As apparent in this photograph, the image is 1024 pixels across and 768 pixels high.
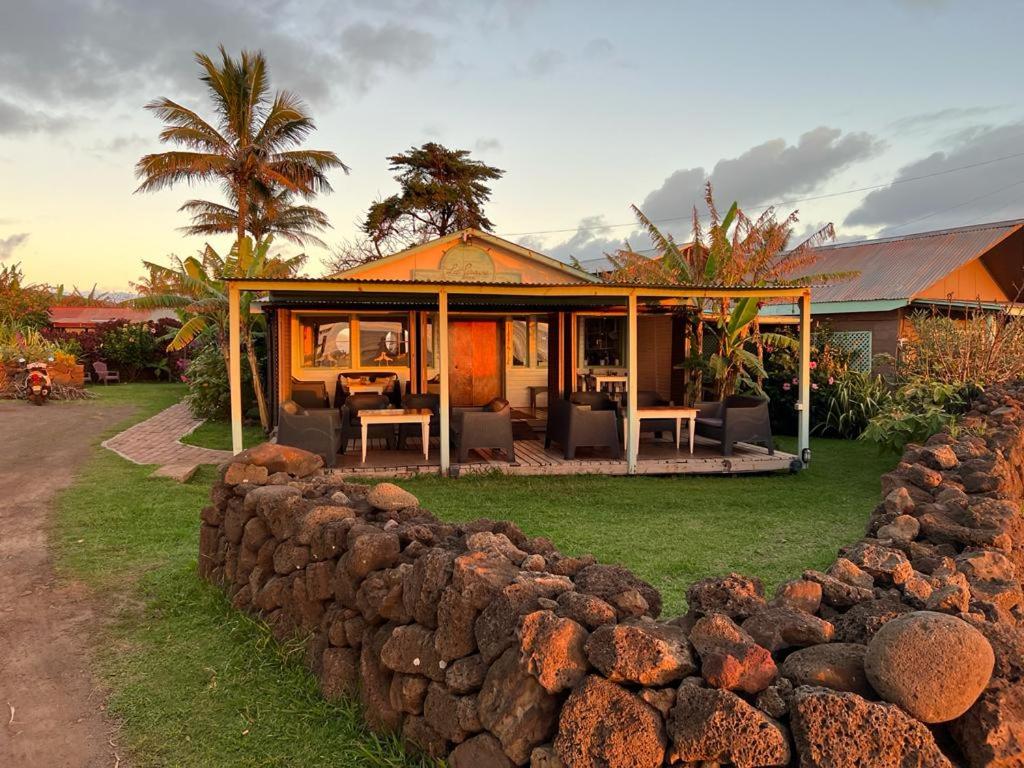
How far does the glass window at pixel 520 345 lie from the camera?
51.0 feet

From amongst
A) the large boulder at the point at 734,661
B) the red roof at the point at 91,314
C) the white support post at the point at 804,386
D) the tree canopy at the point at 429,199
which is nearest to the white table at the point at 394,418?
the white support post at the point at 804,386

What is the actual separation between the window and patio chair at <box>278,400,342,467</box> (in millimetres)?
7376

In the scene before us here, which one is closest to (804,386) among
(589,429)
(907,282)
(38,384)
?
(589,429)

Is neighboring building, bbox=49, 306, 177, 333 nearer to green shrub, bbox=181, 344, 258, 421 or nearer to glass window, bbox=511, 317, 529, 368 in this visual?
green shrub, bbox=181, 344, 258, 421

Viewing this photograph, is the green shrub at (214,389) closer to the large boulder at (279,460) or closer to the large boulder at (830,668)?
the large boulder at (279,460)

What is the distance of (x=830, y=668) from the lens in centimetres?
206

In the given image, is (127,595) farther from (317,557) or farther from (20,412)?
(20,412)

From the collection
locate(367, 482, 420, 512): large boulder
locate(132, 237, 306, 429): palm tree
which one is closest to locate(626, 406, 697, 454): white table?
locate(367, 482, 420, 512): large boulder

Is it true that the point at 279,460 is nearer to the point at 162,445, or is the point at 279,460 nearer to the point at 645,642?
the point at 645,642

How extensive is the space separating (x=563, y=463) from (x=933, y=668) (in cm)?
800

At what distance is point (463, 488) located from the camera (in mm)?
8828

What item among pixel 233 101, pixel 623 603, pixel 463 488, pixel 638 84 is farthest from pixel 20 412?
pixel 623 603

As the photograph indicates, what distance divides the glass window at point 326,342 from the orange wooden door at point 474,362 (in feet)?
7.43

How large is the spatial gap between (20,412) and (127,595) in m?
16.0
